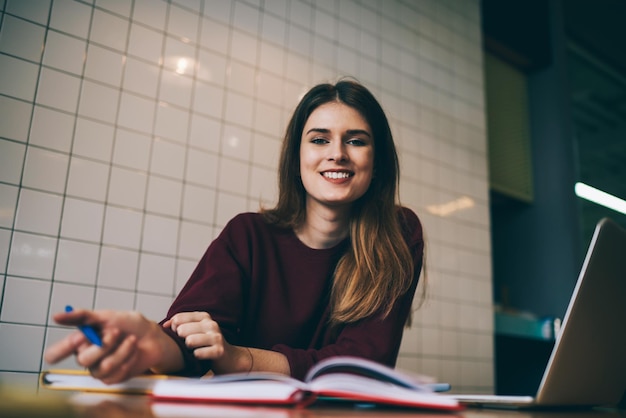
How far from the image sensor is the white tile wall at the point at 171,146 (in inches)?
57.9

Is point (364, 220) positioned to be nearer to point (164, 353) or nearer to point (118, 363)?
point (164, 353)

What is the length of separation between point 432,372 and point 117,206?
1459mm

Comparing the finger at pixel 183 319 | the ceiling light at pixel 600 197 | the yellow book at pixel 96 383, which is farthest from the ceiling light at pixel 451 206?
the yellow book at pixel 96 383

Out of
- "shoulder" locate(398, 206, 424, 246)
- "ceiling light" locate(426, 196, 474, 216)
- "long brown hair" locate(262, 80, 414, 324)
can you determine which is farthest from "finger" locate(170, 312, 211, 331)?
"ceiling light" locate(426, 196, 474, 216)

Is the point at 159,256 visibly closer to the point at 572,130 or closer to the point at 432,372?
the point at 432,372

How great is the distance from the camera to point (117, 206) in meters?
1.60

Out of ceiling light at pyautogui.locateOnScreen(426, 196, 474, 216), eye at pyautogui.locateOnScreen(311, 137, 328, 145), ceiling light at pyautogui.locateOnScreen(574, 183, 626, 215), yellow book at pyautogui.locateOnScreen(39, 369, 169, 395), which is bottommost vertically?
yellow book at pyautogui.locateOnScreen(39, 369, 169, 395)

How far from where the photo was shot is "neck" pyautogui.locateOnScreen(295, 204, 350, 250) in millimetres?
1232

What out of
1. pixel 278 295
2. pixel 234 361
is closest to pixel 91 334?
pixel 234 361

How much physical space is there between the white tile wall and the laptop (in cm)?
118

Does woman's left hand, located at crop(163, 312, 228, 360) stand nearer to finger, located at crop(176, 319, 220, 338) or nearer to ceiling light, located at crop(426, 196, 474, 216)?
finger, located at crop(176, 319, 220, 338)

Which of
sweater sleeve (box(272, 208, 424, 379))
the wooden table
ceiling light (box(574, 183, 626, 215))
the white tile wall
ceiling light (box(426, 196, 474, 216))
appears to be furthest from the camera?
ceiling light (box(574, 183, 626, 215))

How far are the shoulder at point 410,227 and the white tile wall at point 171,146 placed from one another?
756 millimetres

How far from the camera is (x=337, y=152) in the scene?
121 centimetres
